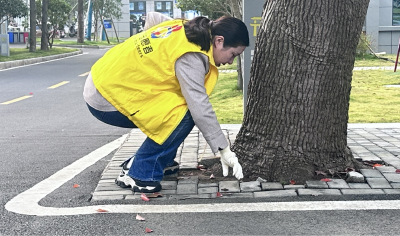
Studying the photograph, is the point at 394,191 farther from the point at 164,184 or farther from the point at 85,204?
the point at 85,204

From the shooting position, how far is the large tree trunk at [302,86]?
424 centimetres

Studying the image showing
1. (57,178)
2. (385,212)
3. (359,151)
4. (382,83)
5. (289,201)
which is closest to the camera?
(385,212)

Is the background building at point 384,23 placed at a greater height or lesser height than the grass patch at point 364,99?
greater

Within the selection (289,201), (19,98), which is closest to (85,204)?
(289,201)

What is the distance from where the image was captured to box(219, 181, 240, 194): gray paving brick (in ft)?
13.6

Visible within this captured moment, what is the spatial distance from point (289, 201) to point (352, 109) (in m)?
5.08

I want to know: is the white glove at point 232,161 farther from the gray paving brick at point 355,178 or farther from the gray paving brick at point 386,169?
the gray paving brick at point 386,169

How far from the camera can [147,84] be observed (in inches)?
158

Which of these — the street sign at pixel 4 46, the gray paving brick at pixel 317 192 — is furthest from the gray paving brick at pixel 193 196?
the street sign at pixel 4 46

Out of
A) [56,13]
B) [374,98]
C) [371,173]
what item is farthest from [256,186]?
[56,13]

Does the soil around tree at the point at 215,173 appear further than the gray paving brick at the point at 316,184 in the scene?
Yes

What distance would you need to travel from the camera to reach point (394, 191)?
4.07 metres

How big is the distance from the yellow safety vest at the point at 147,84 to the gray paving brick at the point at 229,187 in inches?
21.8

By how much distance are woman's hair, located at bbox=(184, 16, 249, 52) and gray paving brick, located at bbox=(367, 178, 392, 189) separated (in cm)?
137
